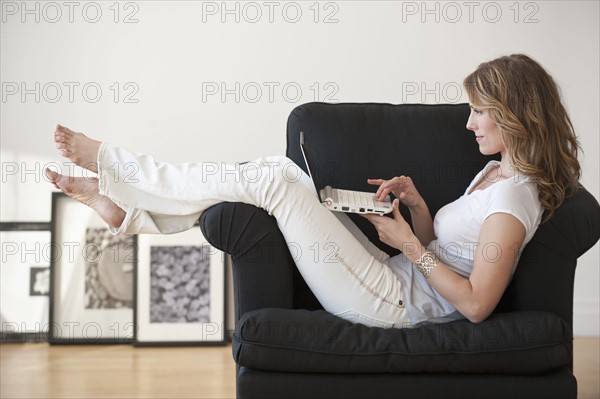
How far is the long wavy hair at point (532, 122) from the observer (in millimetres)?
2109

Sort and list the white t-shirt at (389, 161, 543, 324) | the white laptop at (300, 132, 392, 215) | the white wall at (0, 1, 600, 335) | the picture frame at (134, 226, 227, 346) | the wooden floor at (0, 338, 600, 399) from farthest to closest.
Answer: the white wall at (0, 1, 600, 335) < the picture frame at (134, 226, 227, 346) < the wooden floor at (0, 338, 600, 399) < the white laptop at (300, 132, 392, 215) < the white t-shirt at (389, 161, 543, 324)

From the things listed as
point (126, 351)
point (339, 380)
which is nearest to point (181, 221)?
point (339, 380)

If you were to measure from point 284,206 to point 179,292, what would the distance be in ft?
6.02

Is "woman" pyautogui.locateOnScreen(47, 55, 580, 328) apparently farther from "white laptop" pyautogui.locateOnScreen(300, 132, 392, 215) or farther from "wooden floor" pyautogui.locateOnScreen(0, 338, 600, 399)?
"wooden floor" pyautogui.locateOnScreen(0, 338, 600, 399)

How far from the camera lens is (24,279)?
3898 millimetres

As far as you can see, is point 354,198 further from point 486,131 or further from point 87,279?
point 87,279

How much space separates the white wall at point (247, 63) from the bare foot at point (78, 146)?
5.48 feet

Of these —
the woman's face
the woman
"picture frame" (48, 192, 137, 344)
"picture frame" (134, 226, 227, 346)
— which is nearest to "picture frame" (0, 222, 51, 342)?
"picture frame" (48, 192, 137, 344)

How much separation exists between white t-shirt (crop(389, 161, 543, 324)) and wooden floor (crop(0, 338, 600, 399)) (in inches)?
41.0

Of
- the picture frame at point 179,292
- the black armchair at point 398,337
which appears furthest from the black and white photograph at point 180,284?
the black armchair at point 398,337

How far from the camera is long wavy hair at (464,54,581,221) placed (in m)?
2.11

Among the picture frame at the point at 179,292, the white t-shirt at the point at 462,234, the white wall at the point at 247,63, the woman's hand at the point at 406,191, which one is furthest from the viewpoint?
the white wall at the point at 247,63

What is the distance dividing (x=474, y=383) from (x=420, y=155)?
3.19 feet

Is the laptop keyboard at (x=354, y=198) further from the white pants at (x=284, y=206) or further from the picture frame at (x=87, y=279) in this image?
the picture frame at (x=87, y=279)
